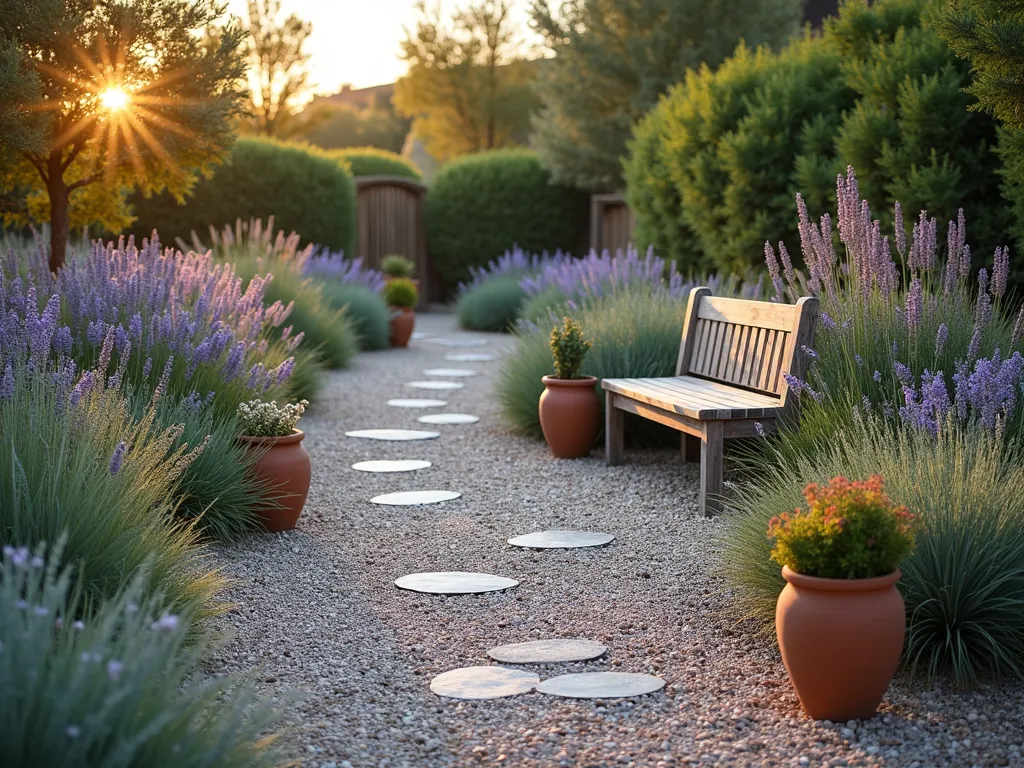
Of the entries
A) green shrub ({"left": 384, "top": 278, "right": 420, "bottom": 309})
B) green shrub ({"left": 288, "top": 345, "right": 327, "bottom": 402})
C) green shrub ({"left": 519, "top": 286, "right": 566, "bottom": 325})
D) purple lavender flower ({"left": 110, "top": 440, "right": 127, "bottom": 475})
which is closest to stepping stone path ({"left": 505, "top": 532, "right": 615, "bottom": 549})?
purple lavender flower ({"left": 110, "top": 440, "right": 127, "bottom": 475})

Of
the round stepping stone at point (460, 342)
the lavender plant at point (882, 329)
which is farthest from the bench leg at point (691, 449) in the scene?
the round stepping stone at point (460, 342)

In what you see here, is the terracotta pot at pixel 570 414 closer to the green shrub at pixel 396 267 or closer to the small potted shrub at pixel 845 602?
the small potted shrub at pixel 845 602

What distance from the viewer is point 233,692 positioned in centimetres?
288

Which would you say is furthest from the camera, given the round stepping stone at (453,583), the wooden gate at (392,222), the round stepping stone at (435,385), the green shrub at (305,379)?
the wooden gate at (392,222)

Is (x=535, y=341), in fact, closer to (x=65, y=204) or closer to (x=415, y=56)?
(x=65, y=204)

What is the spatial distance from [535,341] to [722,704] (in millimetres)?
4573

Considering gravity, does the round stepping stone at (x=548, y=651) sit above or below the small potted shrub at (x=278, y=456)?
below

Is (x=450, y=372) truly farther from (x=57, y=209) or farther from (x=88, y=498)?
(x=88, y=498)

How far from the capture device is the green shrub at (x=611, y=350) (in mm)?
6700

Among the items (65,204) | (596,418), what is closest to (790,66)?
(596,418)

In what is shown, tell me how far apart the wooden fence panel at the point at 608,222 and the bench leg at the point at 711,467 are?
A: 11.2 m

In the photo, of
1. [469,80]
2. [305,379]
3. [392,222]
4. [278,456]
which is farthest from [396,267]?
[469,80]

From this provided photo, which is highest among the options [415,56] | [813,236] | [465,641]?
[415,56]

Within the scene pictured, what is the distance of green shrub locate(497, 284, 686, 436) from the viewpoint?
6.70 metres
